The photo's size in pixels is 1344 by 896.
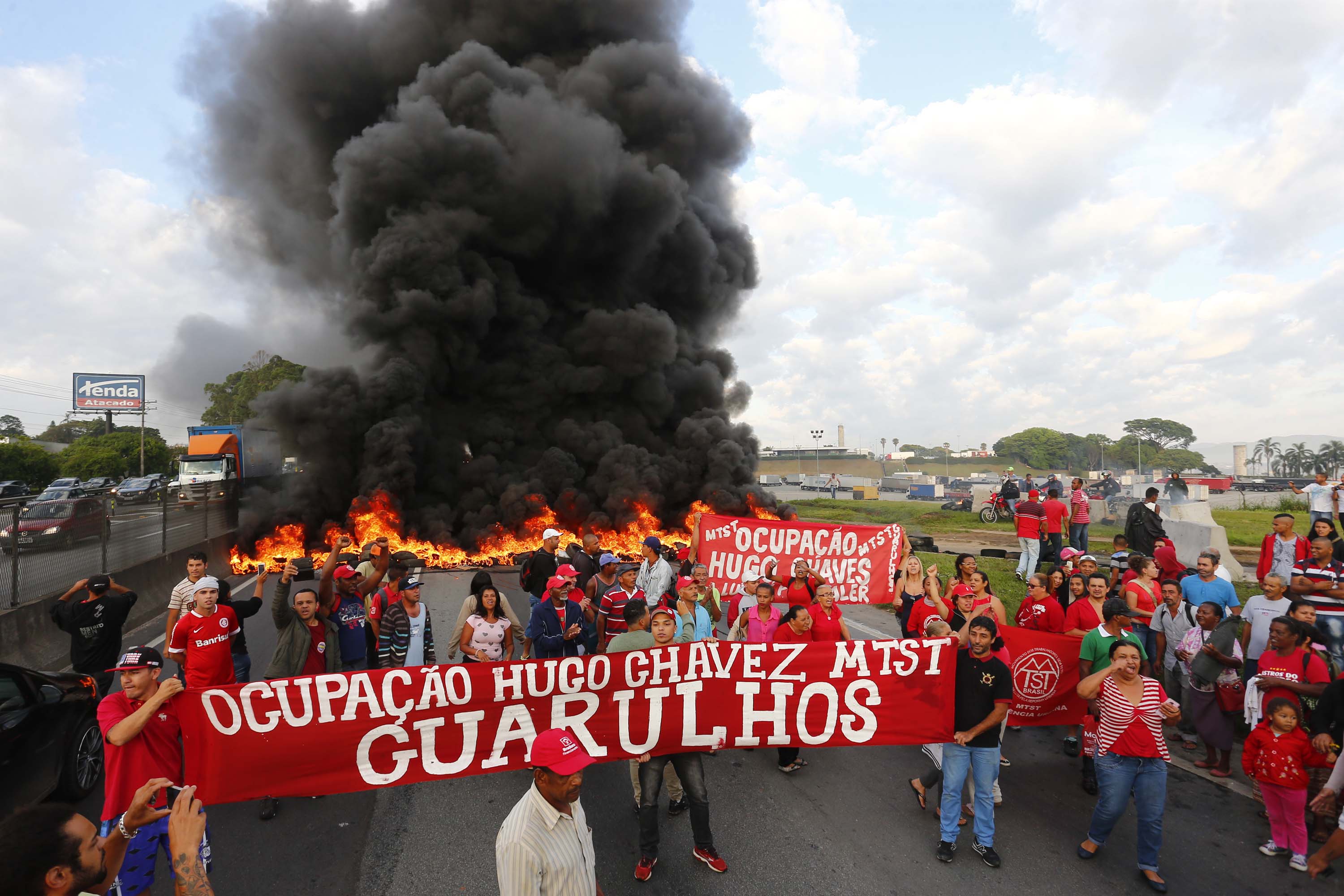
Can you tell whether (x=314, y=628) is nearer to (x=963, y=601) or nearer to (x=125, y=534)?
(x=963, y=601)

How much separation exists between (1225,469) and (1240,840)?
138894 mm

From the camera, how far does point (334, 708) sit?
4617 mm

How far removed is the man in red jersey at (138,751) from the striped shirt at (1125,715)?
5.52 meters

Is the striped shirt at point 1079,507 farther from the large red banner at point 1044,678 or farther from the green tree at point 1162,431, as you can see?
the green tree at point 1162,431

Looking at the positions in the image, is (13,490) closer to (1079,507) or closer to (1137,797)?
(1079,507)

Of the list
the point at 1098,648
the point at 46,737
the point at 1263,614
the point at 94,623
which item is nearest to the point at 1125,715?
the point at 1098,648

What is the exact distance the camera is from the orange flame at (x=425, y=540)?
19.1m

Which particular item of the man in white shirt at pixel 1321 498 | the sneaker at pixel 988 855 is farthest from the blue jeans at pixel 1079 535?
the sneaker at pixel 988 855

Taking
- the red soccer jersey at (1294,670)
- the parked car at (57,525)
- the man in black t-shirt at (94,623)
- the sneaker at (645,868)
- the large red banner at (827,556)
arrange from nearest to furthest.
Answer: the sneaker at (645,868) < the red soccer jersey at (1294,670) < the man in black t-shirt at (94,623) < the parked car at (57,525) < the large red banner at (827,556)

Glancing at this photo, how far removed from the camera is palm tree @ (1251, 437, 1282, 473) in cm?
10481

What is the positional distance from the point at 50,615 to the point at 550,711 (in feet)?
23.1

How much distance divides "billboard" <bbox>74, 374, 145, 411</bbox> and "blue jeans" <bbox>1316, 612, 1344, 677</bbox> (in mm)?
72818

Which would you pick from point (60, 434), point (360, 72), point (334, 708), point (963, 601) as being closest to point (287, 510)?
point (334, 708)

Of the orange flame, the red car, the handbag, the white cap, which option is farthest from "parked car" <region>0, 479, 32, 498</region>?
the handbag
